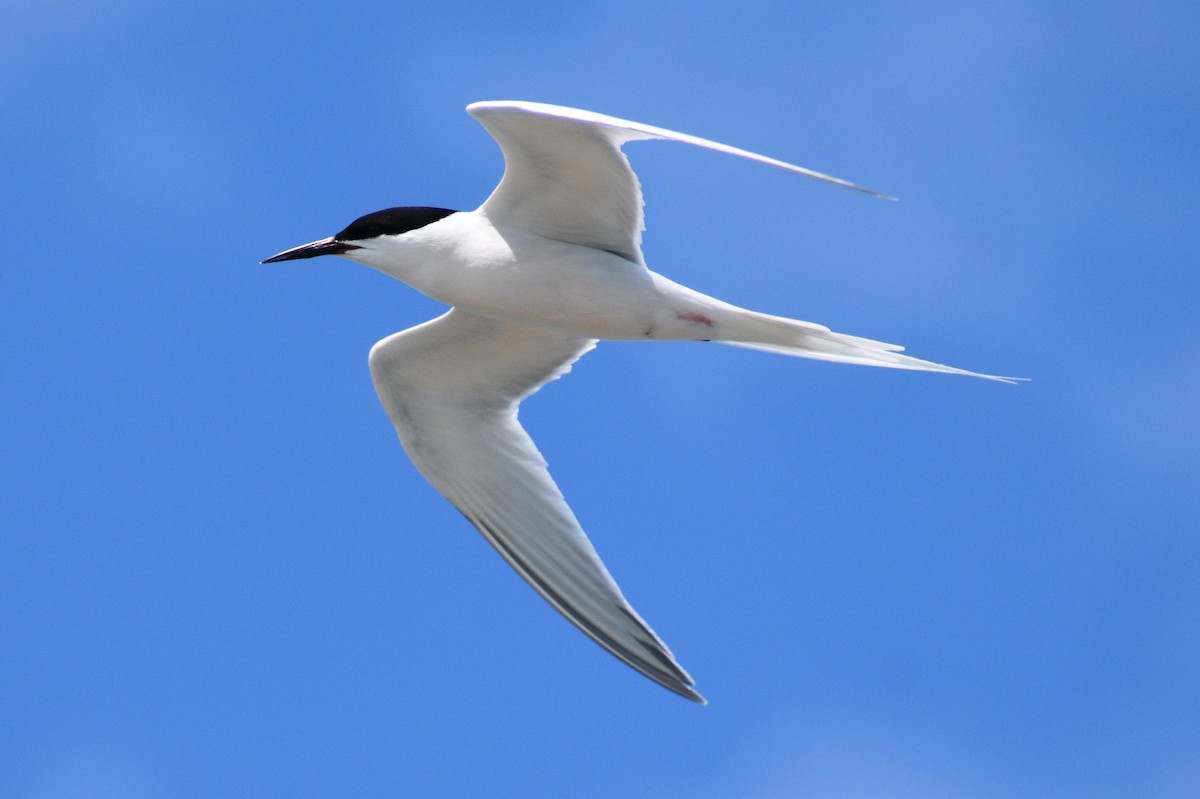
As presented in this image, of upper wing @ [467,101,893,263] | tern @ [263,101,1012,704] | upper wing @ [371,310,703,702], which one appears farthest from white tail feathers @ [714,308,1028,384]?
upper wing @ [371,310,703,702]

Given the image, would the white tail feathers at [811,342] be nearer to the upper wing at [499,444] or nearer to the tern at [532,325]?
the tern at [532,325]

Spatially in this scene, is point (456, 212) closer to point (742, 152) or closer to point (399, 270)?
point (399, 270)

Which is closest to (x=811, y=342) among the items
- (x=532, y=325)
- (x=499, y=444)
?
(x=532, y=325)

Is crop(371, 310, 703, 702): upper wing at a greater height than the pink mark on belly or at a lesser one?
lesser

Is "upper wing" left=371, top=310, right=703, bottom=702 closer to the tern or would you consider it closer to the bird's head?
the tern

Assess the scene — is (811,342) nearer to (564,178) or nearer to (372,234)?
(564,178)

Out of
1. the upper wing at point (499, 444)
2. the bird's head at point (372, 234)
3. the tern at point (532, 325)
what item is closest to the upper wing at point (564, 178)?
the tern at point (532, 325)
